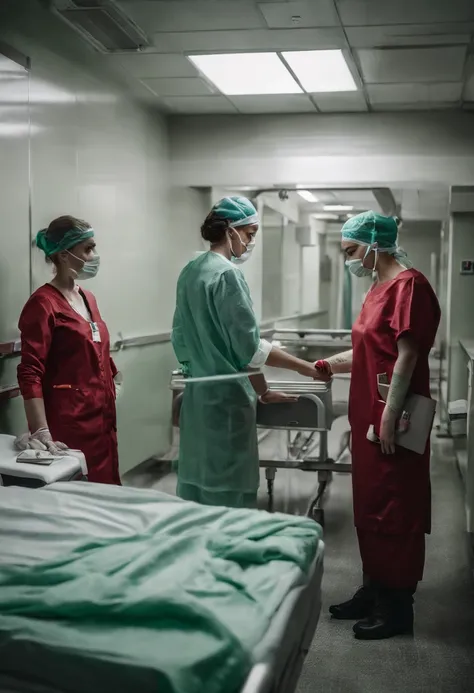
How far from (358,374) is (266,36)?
170 cm

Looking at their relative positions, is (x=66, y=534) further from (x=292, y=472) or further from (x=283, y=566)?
(x=292, y=472)

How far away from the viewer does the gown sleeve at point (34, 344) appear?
8.35 ft

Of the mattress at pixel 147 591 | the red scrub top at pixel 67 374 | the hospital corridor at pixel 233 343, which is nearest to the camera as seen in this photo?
the mattress at pixel 147 591

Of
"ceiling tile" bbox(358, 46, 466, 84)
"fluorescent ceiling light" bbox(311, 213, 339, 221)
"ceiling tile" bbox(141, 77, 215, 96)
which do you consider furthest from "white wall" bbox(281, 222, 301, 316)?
"ceiling tile" bbox(358, 46, 466, 84)

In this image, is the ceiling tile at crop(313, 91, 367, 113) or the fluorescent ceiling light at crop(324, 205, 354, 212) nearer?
the ceiling tile at crop(313, 91, 367, 113)

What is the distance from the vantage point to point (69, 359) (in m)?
2.71

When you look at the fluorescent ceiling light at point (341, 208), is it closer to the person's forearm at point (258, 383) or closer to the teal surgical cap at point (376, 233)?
the teal surgical cap at point (376, 233)

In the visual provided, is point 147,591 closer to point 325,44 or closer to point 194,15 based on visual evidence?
point 194,15

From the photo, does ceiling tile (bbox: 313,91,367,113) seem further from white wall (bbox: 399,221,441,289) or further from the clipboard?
the clipboard

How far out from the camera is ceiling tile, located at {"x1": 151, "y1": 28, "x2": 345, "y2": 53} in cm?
336

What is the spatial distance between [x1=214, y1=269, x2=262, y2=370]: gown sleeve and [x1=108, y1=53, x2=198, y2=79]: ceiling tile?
5.48ft

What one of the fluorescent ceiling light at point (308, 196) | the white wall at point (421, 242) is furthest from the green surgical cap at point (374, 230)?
the white wall at point (421, 242)

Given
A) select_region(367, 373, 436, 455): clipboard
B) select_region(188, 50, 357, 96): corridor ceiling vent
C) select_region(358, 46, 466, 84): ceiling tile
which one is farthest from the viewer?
select_region(188, 50, 357, 96): corridor ceiling vent

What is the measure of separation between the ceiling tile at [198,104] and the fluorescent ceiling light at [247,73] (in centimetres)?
17
